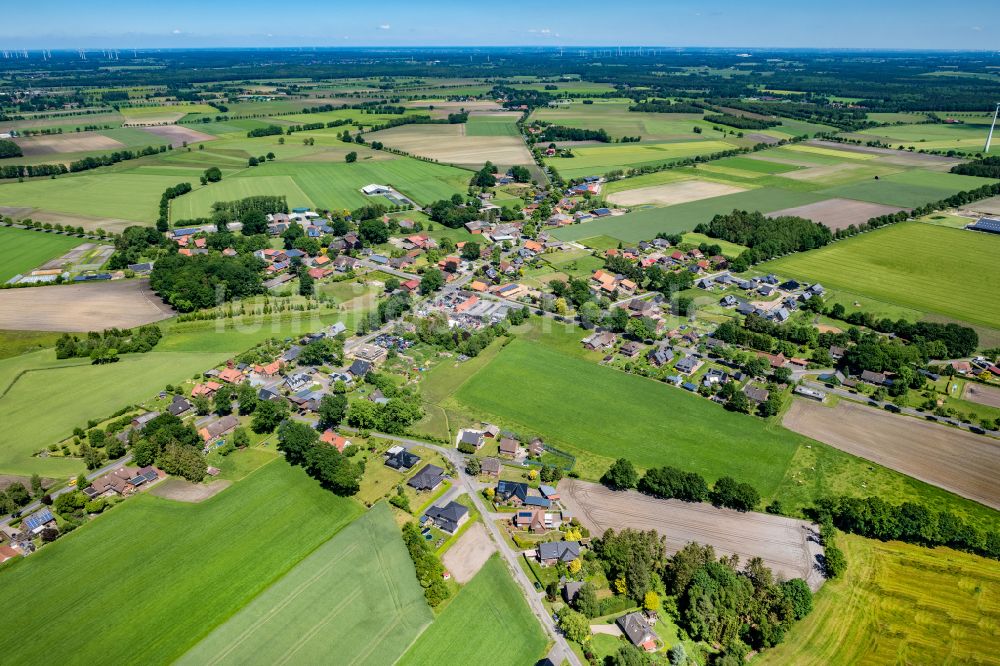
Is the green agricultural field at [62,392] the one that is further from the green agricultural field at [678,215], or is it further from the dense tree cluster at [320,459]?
the green agricultural field at [678,215]

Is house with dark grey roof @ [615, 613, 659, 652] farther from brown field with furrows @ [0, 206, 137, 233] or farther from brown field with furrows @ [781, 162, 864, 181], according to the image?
brown field with furrows @ [781, 162, 864, 181]

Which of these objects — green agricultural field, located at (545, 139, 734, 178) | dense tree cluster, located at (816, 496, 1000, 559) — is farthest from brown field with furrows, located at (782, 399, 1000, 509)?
green agricultural field, located at (545, 139, 734, 178)

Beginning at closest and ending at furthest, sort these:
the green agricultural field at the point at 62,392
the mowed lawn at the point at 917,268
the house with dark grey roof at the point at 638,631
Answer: the house with dark grey roof at the point at 638,631 < the green agricultural field at the point at 62,392 < the mowed lawn at the point at 917,268

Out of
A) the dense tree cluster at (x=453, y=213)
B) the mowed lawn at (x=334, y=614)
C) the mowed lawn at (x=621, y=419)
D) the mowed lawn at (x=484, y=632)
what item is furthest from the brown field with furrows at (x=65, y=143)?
the mowed lawn at (x=484, y=632)

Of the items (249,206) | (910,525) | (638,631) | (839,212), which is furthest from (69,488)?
(839,212)

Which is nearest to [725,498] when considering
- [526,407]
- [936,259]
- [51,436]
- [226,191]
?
[526,407]

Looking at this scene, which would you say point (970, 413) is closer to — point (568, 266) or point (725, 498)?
point (725, 498)
